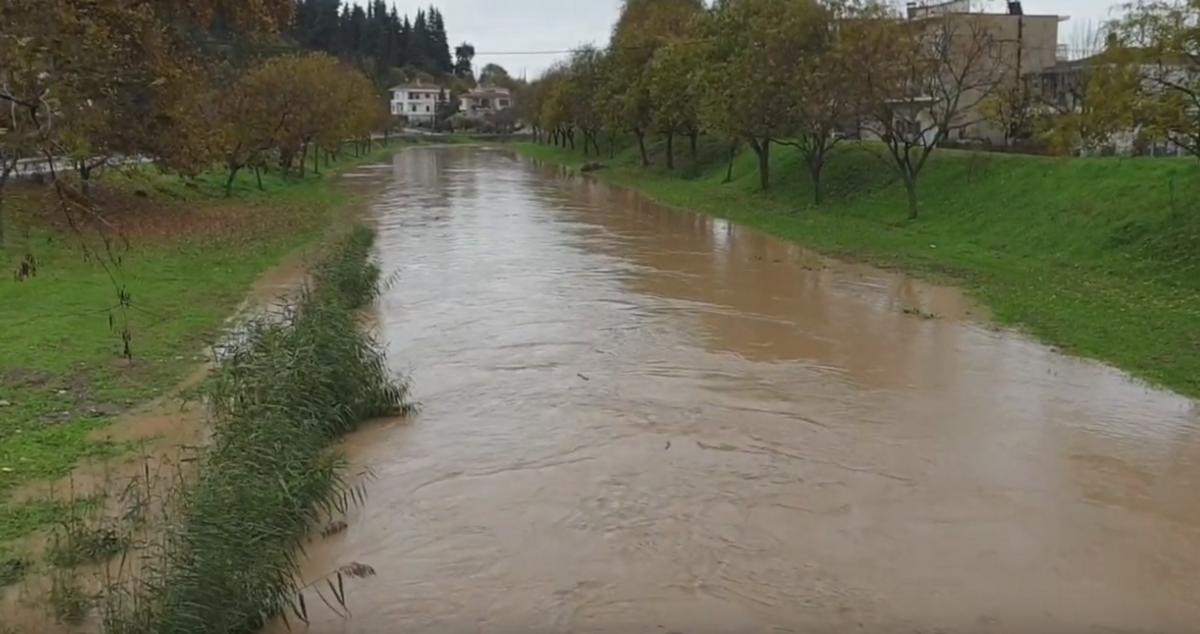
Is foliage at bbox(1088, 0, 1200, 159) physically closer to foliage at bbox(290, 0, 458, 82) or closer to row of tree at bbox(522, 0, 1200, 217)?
row of tree at bbox(522, 0, 1200, 217)

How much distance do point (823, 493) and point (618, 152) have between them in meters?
59.0

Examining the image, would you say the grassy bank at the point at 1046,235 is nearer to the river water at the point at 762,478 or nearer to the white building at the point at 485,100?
the river water at the point at 762,478

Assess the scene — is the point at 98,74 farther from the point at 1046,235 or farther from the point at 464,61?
the point at 464,61

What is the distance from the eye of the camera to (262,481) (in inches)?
285

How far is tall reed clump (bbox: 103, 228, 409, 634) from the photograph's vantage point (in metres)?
5.85

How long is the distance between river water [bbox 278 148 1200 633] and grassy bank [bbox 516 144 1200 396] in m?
1.13

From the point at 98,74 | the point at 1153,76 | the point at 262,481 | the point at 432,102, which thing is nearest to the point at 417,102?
the point at 432,102

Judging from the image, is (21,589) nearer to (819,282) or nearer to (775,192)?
(819,282)

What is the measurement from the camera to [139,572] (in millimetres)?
6555

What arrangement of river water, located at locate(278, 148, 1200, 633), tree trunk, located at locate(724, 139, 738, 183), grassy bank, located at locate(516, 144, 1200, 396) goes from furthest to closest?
tree trunk, located at locate(724, 139, 738, 183), grassy bank, located at locate(516, 144, 1200, 396), river water, located at locate(278, 148, 1200, 633)

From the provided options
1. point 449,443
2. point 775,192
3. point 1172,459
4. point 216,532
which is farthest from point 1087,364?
point 775,192

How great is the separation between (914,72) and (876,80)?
0.93 meters

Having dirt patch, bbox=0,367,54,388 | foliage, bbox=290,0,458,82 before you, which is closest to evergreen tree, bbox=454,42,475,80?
foliage, bbox=290,0,458,82

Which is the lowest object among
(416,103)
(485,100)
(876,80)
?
(876,80)
